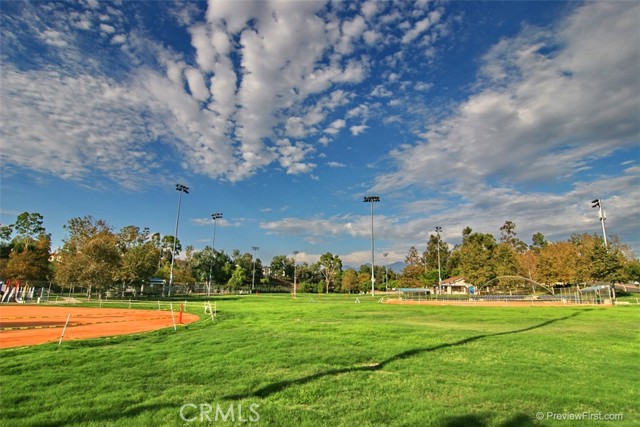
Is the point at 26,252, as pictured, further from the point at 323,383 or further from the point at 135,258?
the point at 323,383

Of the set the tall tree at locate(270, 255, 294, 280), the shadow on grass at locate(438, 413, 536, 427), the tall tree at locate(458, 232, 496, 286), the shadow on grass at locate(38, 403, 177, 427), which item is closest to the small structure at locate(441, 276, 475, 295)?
the tall tree at locate(458, 232, 496, 286)

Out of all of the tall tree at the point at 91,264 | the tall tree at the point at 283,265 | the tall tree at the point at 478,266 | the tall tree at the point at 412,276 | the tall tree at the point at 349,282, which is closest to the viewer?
the tall tree at the point at 91,264

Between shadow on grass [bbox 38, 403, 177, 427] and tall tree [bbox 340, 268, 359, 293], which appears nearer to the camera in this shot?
shadow on grass [bbox 38, 403, 177, 427]

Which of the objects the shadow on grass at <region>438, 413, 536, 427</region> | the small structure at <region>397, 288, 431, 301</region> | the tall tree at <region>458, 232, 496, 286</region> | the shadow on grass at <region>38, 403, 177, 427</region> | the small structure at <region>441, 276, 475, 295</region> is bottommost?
the shadow on grass at <region>38, 403, 177, 427</region>

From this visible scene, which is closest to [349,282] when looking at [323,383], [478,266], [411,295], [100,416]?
[411,295]

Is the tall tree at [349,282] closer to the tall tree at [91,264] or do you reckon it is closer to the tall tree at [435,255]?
the tall tree at [435,255]

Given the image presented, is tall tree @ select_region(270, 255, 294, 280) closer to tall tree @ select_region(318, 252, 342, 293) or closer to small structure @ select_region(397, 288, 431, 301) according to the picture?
tall tree @ select_region(318, 252, 342, 293)

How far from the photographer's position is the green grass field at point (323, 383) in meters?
6.11

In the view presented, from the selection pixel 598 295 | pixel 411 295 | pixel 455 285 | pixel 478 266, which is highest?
pixel 478 266

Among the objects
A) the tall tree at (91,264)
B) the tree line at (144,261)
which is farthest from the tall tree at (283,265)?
the tall tree at (91,264)

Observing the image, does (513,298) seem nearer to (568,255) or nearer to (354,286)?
(568,255)

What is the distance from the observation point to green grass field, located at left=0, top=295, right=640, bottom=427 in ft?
20.0

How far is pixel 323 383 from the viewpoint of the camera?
7988mm

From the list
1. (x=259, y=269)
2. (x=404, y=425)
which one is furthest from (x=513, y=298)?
(x=259, y=269)
